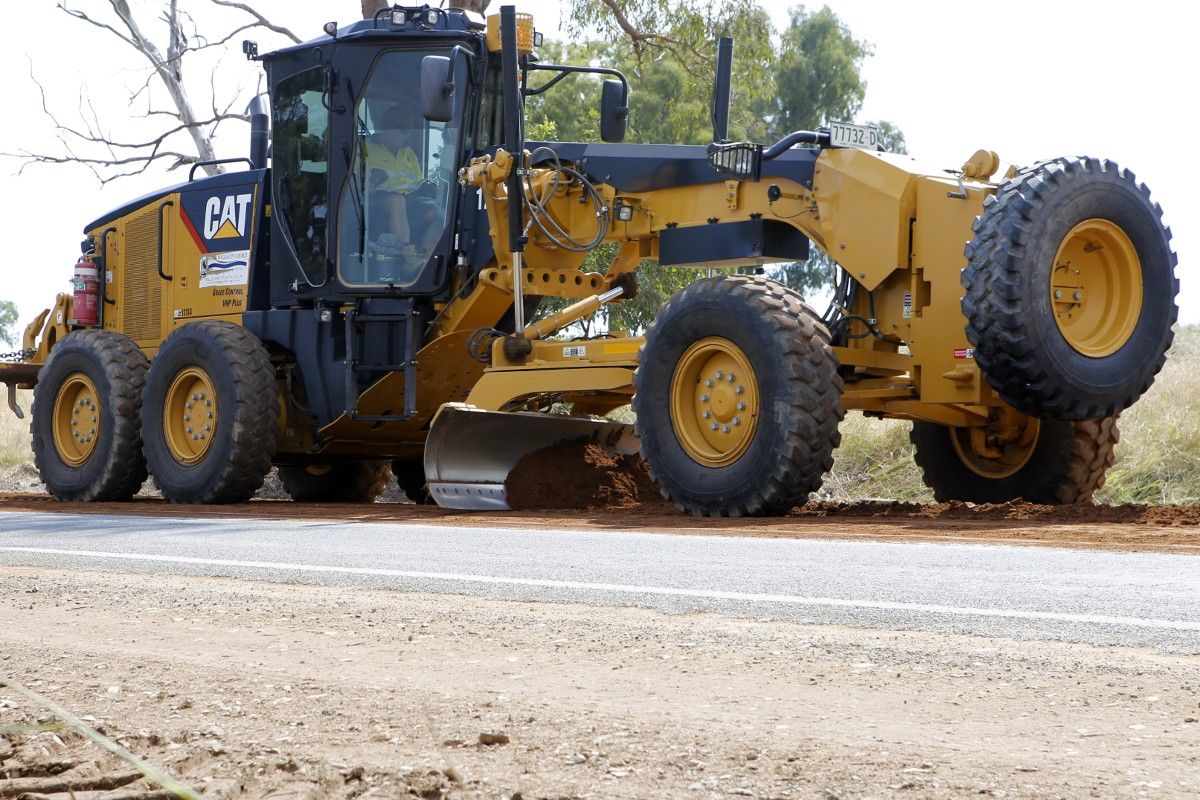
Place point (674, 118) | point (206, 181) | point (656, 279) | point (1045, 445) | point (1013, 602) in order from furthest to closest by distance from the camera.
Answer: point (674, 118), point (656, 279), point (206, 181), point (1045, 445), point (1013, 602)

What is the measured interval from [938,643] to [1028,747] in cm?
137

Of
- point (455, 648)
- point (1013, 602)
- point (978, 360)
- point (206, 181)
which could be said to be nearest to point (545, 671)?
point (455, 648)

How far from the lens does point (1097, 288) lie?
10.1 m

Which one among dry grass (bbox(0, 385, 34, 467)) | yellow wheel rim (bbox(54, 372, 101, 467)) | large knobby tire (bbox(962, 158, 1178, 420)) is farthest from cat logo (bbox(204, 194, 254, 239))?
dry grass (bbox(0, 385, 34, 467))

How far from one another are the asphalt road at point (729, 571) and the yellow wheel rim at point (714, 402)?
1544mm

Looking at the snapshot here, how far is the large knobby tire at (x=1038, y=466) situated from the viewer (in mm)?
11023

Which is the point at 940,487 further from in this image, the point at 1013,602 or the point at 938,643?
the point at 938,643

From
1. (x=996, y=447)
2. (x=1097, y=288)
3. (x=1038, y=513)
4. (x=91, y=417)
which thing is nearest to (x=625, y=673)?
(x=1038, y=513)

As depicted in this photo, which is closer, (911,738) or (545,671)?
(911,738)

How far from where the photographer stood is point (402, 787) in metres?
3.15

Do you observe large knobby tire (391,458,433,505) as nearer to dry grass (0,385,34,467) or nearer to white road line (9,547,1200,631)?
white road line (9,547,1200,631)

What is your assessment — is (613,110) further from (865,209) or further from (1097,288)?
(1097,288)

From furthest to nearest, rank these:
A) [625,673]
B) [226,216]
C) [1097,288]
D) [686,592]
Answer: [226,216]
[1097,288]
[686,592]
[625,673]

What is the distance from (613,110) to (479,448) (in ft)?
9.22
